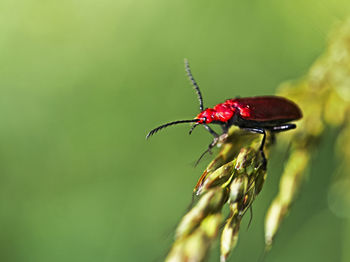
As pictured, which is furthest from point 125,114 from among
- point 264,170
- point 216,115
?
point 264,170

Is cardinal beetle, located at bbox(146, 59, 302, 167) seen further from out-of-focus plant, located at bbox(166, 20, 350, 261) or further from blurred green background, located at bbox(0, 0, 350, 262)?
blurred green background, located at bbox(0, 0, 350, 262)

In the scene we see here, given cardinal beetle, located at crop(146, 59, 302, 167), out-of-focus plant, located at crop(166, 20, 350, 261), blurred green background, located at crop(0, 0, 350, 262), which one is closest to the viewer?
out-of-focus plant, located at crop(166, 20, 350, 261)

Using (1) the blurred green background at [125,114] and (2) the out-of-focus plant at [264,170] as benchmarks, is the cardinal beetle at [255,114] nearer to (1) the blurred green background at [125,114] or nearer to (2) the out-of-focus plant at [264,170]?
(2) the out-of-focus plant at [264,170]

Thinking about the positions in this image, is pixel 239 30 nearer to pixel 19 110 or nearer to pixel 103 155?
pixel 103 155

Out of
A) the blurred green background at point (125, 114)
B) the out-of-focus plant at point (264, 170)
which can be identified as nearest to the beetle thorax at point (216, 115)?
the out-of-focus plant at point (264, 170)

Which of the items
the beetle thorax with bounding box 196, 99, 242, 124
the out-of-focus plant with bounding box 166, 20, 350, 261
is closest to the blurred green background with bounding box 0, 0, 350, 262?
the out-of-focus plant with bounding box 166, 20, 350, 261

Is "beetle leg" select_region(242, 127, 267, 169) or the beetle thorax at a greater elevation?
the beetle thorax
